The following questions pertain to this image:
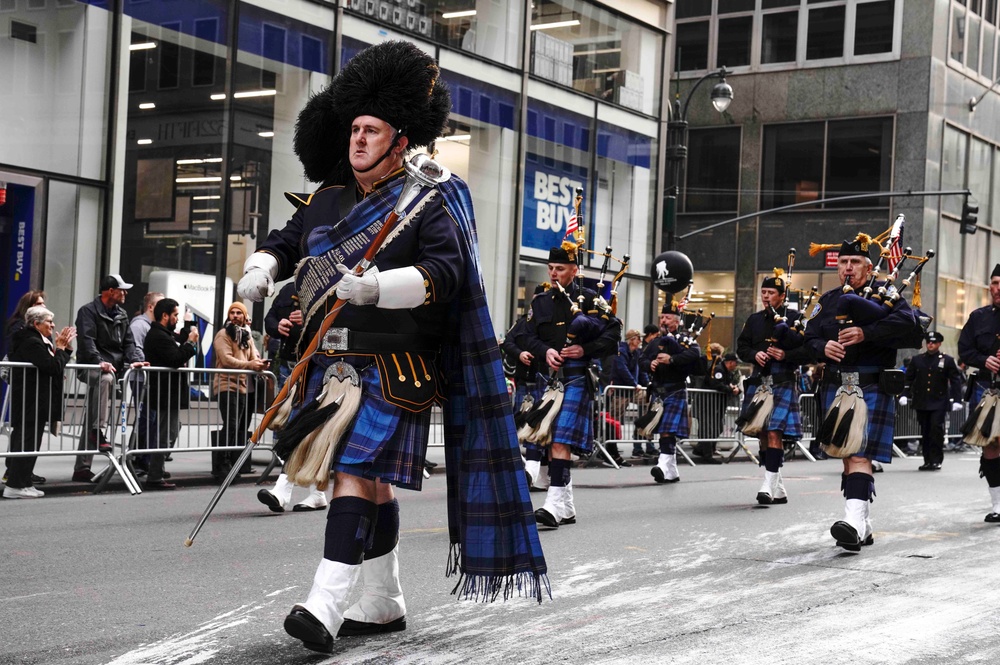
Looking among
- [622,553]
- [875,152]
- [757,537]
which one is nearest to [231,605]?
[622,553]

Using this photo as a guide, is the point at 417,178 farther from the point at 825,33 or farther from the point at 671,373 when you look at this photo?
the point at 825,33

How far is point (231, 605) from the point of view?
5.30 m

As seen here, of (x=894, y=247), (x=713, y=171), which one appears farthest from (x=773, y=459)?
(x=713, y=171)

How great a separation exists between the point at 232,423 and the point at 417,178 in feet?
25.3

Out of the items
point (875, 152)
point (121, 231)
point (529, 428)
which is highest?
point (875, 152)

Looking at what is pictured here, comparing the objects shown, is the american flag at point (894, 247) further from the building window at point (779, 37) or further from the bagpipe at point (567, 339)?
the building window at point (779, 37)

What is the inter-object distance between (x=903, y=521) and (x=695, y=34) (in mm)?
29875

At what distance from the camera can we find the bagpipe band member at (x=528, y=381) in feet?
30.9

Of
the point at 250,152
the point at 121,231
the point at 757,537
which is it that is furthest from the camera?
the point at 250,152

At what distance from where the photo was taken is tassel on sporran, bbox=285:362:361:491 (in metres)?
4.26

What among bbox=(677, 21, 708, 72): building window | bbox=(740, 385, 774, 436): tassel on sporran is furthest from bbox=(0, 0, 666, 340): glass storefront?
bbox=(677, 21, 708, 72): building window

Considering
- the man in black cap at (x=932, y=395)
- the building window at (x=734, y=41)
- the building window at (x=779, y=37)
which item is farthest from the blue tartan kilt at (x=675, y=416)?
the building window at (x=734, y=41)

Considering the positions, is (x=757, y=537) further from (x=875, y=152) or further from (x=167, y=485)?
(x=875, y=152)

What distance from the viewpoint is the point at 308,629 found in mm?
4113
